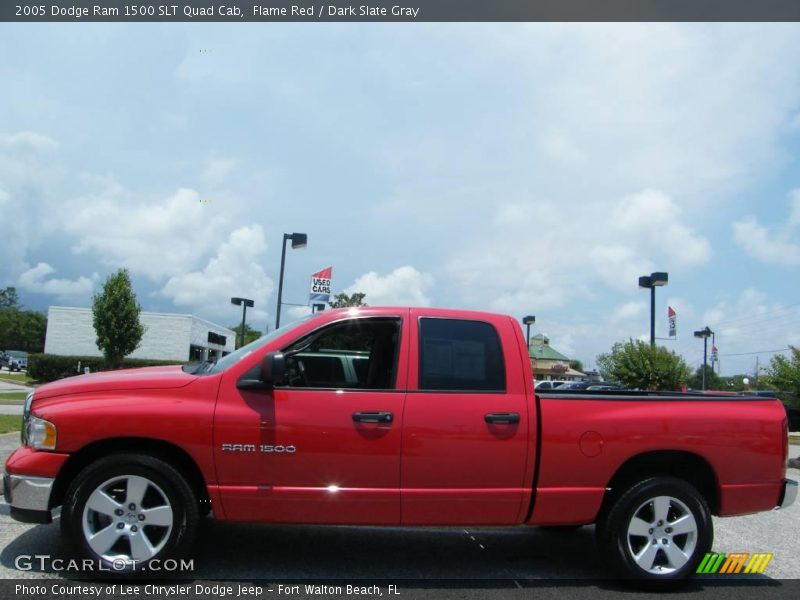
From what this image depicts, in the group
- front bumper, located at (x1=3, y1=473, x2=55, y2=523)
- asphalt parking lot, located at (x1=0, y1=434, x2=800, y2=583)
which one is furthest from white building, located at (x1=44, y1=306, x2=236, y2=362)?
front bumper, located at (x1=3, y1=473, x2=55, y2=523)

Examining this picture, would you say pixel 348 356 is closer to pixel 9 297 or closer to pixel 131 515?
pixel 131 515

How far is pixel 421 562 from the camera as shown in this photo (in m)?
4.95

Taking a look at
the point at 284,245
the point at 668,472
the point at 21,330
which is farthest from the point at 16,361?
the point at 668,472

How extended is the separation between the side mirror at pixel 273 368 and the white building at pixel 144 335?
35924mm

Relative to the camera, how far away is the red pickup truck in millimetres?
4234

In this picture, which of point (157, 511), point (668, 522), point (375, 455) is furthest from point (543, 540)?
point (157, 511)

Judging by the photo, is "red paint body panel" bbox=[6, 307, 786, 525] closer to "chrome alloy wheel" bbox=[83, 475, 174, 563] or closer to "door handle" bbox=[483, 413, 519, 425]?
"door handle" bbox=[483, 413, 519, 425]

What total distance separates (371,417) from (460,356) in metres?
0.82

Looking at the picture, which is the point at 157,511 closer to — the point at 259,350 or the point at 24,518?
the point at 24,518

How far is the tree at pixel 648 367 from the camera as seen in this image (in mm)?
23144

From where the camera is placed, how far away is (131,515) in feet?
13.9

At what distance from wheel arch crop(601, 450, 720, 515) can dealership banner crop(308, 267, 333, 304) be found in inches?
550

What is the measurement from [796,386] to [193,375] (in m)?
17.1

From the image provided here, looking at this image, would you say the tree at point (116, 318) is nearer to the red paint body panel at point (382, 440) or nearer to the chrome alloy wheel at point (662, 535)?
the red paint body panel at point (382, 440)
